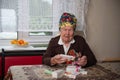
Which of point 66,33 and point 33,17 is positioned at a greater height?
point 33,17

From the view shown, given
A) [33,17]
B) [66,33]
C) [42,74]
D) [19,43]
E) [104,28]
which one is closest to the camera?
[42,74]

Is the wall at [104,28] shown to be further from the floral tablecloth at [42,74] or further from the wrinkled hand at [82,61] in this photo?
the floral tablecloth at [42,74]

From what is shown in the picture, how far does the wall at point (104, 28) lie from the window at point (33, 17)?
17 cm

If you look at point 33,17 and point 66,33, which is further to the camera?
point 33,17

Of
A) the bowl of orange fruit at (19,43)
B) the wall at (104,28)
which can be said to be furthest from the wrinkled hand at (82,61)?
the wall at (104,28)

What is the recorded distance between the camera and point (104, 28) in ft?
10.5

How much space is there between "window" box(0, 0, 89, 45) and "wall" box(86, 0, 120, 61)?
168 mm

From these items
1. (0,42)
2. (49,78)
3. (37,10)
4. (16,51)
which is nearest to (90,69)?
(49,78)

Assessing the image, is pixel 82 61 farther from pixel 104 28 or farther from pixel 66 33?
pixel 104 28

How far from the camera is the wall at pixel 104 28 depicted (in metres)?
3.11

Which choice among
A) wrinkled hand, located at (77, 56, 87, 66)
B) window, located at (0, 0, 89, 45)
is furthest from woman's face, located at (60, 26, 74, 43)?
window, located at (0, 0, 89, 45)

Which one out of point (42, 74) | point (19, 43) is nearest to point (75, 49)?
point (42, 74)

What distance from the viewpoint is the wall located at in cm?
311

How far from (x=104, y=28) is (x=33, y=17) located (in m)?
1.08
